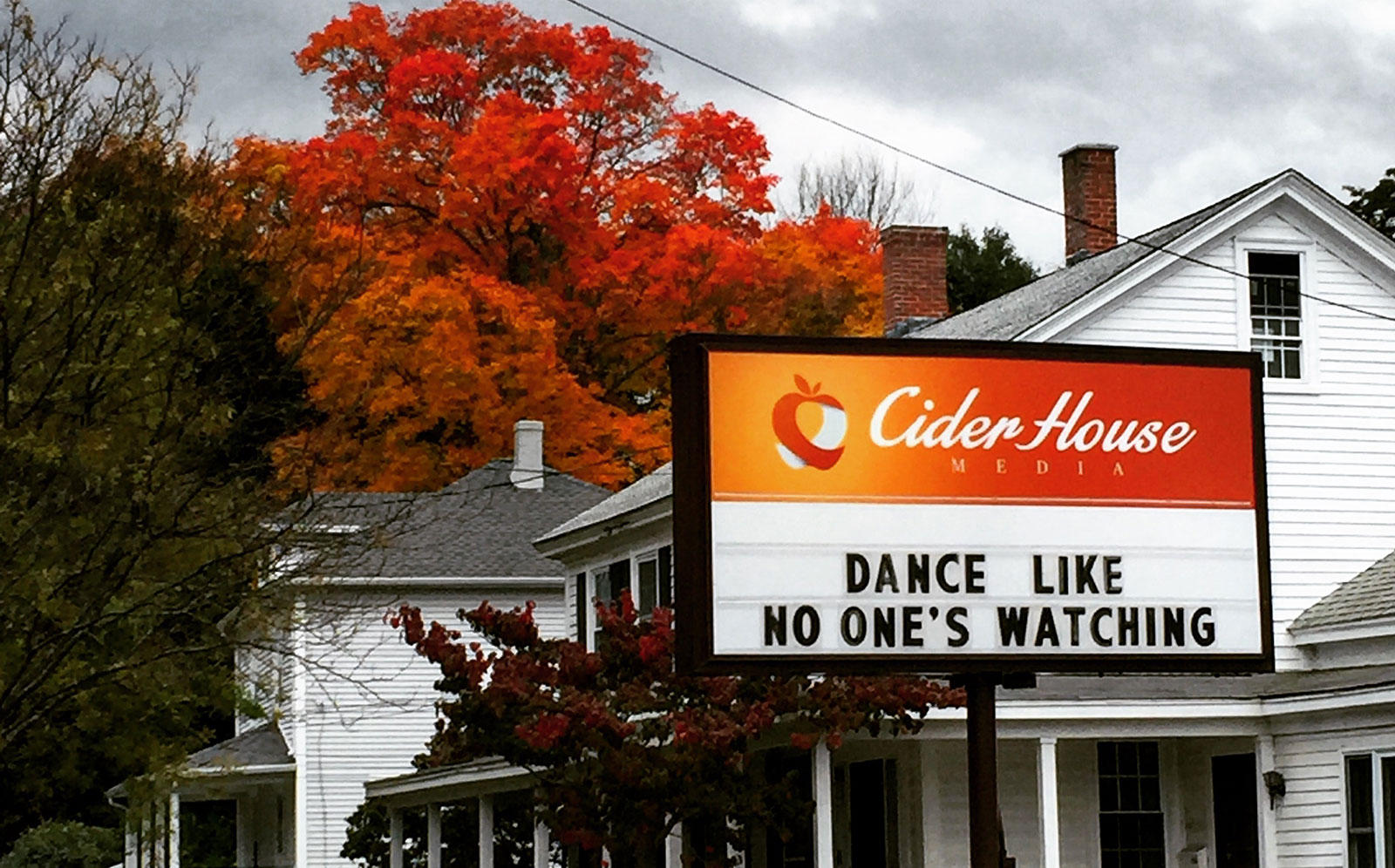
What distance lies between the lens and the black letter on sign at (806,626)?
14.0 meters

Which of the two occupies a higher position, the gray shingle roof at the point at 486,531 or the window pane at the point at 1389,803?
the gray shingle roof at the point at 486,531

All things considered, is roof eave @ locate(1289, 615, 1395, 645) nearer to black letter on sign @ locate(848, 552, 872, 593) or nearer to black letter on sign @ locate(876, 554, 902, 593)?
black letter on sign @ locate(876, 554, 902, 593)

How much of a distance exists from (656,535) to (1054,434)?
1624cm

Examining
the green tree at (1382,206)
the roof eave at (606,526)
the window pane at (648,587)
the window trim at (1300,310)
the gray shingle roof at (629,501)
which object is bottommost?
the window pane at (648,587)

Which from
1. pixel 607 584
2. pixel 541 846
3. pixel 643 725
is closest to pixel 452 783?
pixel 541 846

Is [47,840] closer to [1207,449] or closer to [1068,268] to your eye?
[1068,268]

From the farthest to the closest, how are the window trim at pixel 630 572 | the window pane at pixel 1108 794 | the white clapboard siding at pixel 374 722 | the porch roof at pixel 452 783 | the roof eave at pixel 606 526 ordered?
the white clapboard siding at pixel 374 722, the window trim at pixel 630 572, the porch roof at pixel 452 783, the roof eave at pixel 606 526, the window pane at pixel 1108 794

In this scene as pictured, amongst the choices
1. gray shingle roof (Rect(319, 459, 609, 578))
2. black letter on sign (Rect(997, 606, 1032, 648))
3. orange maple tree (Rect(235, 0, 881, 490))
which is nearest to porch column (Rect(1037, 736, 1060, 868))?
black letter on sign (Rect(997, 606, 1032, 648))

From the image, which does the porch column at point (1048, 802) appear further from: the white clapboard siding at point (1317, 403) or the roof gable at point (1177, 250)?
the roof gable at point (1177, 250)

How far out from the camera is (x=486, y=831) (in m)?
31.7

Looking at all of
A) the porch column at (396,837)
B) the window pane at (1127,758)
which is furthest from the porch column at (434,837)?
the window pane at (1127,758)

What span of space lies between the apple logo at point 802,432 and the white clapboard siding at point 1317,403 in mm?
13182

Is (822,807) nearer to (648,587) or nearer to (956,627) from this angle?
(648,587)

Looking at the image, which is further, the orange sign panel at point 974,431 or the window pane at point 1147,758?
the window pane at point 1147,758
